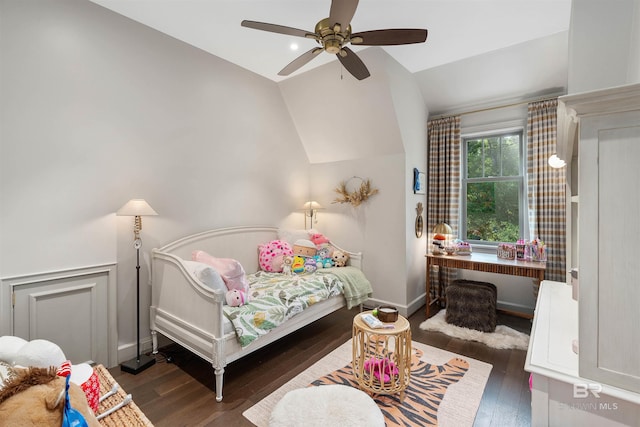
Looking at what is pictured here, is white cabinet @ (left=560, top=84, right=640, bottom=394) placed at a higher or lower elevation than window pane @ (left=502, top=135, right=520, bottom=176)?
lower

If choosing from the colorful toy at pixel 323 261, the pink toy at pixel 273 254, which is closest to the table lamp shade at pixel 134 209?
the pink toy at pixel 273 254

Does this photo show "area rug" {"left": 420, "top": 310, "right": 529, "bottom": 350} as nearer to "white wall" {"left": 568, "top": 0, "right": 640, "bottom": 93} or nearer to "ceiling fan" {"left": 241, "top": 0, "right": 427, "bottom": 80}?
"white wall" {"left": 568, "top": 0, "right": 640, "bottom": 93}

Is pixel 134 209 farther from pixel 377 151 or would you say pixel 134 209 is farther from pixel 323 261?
pixel 377 151

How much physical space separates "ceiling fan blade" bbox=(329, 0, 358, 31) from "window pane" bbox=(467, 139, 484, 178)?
2963mm

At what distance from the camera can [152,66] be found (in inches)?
101

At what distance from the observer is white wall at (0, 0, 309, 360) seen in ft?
6.40

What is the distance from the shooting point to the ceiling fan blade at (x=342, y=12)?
1.45m

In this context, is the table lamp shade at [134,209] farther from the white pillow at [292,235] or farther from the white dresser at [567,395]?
the white dresser at [567,395]

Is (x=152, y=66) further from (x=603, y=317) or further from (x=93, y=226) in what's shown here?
(x=603, y=317)

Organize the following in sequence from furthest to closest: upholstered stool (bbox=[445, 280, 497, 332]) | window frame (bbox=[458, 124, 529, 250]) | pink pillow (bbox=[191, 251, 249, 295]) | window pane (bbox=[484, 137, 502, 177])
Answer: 1. window pane (bbox=[484, 137, 502, 177])
2. window frame (bbox=[458, 124, 529, 250])
3. upholstered stool (bbox=[445, 280, 497, 332])
4. pink pillow (bbox=[191, 251, 249, 295])

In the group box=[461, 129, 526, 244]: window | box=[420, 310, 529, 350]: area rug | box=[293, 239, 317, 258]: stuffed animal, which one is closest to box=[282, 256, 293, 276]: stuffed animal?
box=[293, 239, 317, 258]: stuffed animal

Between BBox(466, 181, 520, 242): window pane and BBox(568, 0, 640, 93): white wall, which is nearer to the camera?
BBox(568, 0, 640, 93): white wall

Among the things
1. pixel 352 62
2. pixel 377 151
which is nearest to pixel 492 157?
pixel 377 151

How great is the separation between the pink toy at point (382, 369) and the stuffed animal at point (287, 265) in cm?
141
